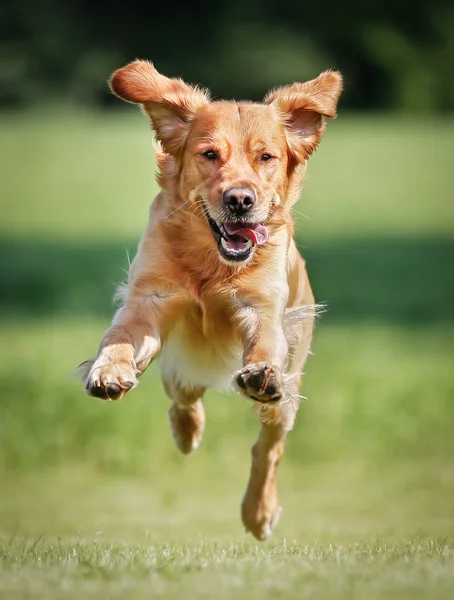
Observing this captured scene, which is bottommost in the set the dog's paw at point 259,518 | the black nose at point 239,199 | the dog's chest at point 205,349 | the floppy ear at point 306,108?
the dog's paw at point 259,518

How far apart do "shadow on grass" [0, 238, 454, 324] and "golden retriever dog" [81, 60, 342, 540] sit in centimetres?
912

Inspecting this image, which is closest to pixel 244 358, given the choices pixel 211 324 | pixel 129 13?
pixel 211 324

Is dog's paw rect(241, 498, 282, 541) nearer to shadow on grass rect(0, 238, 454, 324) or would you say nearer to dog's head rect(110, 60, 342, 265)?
dog's head rect(110, 60, 342, 265)

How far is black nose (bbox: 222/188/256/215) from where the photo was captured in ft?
19.1

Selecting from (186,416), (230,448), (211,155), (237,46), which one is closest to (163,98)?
(211,155)

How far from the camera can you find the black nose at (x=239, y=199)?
581 centimetres

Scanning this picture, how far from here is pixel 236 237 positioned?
6.00 meters

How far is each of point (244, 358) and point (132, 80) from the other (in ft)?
4.56

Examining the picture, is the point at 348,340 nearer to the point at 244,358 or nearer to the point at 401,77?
the point at 244,358

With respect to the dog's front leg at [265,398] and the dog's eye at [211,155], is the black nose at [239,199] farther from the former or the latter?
the dog's front leg at [265,398]

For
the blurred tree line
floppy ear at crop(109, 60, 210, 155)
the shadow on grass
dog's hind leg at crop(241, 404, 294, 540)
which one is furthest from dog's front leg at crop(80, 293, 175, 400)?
the blurred tree line

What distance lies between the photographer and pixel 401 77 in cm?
4459

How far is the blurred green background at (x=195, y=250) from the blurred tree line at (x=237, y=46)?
0.08 m

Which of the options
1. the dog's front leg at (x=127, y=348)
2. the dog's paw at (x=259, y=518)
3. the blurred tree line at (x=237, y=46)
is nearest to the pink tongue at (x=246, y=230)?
the dog's front leg at (x=127, y=348)
